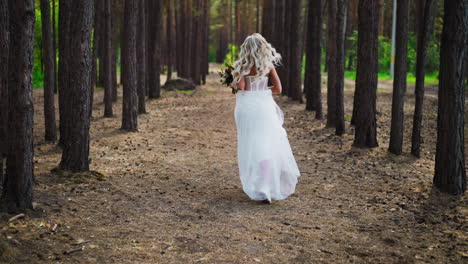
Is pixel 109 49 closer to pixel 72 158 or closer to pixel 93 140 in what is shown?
pixel 93 140

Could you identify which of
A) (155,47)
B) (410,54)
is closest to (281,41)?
(155,47)

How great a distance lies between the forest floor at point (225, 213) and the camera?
5355mm

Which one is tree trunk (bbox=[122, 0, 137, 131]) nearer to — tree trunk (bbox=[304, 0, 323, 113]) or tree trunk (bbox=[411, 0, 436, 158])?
tree trunk (bbox=[304, 0, 323, 113])

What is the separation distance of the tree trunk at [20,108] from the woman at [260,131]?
287cm

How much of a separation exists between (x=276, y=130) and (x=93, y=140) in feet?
20.6

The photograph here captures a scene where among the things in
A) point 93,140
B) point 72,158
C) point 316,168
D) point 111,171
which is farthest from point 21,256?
point 93,140

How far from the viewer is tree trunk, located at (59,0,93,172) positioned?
8391 mm

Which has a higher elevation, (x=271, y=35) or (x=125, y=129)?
(x=271, y=35)

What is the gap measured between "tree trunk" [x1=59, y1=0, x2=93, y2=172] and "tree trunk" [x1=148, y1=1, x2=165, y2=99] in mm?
13102

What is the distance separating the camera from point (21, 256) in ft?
16.4

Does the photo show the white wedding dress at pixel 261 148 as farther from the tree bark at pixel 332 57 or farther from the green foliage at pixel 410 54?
the green foliage at pixel 410 54

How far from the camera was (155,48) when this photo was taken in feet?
74.4

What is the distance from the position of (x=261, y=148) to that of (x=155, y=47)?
16.1 metres

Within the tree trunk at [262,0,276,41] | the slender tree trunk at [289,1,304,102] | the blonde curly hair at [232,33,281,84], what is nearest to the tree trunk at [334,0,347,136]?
the blonde curly hair at [232,33,281,84]
